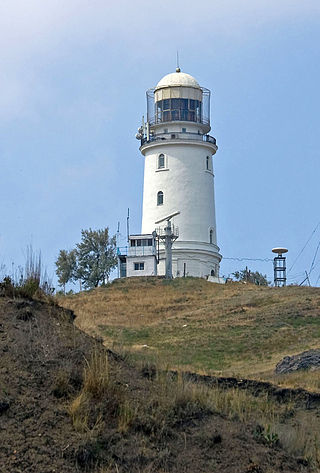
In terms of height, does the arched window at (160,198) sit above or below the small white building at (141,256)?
above

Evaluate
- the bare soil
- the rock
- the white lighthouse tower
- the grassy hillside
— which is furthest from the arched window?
the bare soil

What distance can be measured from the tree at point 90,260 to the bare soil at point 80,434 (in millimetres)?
53181

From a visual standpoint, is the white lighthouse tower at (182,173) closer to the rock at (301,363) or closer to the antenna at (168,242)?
the antenna at (168,242)

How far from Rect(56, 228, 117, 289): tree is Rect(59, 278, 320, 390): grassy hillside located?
983cm

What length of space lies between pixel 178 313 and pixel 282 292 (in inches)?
228

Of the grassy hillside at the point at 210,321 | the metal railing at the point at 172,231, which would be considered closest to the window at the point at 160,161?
the metal railing at the point at 172,231

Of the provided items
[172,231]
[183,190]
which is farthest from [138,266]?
[183,190]

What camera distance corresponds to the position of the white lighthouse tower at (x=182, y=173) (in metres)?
61.6

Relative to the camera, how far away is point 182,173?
62.9 metres

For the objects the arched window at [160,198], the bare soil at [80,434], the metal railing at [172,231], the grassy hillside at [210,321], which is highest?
the arched window at [160,198]

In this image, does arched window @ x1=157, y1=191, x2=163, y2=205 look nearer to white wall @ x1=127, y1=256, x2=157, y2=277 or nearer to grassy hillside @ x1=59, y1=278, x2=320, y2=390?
white wall @ x1=127, y1=256, x2=157, y2=277

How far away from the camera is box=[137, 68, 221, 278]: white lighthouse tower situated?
202ft

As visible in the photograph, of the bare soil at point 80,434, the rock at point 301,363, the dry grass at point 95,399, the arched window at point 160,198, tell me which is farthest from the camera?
the arched window at point 160,198

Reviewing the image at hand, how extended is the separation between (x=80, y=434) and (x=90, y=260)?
57.4 metres
